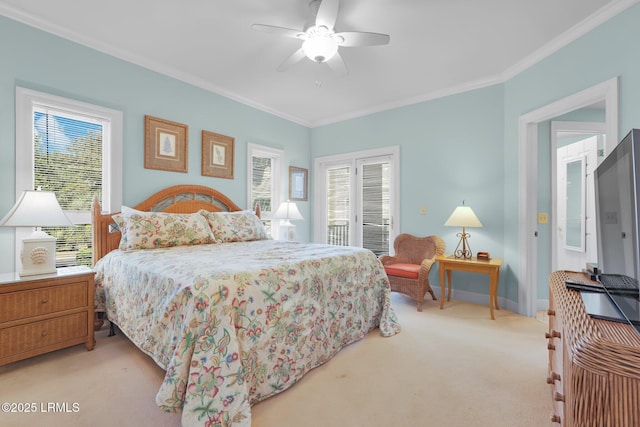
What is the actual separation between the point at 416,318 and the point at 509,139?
2.32 m

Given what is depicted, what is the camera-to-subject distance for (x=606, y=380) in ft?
2.04

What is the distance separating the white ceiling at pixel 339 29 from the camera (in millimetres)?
2293

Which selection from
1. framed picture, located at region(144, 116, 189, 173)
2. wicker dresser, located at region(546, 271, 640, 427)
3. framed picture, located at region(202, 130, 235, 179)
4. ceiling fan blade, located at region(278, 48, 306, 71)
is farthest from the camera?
framed picture, located at region(202, 130, 235, 179)

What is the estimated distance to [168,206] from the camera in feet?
10.9

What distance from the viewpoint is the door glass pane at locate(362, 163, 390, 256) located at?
4461mm

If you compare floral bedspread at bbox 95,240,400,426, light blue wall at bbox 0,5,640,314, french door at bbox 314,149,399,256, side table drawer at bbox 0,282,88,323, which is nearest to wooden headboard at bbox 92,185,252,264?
light blue wall at bbox 0,5,640,314

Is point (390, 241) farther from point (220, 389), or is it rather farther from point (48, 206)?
point (48, 206)

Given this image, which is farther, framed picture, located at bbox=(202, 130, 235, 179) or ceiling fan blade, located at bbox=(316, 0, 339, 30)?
framed picture, located at bbox=(202, 130, 235, 179)

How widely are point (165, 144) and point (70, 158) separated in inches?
34.8

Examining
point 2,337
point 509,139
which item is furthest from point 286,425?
point 509,139

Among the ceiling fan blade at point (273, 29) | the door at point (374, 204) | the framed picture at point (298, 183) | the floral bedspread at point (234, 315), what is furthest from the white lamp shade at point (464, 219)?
the framed picture at point (298, 183)

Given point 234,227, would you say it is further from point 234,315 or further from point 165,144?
point 234,315

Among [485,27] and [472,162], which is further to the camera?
[472,162]

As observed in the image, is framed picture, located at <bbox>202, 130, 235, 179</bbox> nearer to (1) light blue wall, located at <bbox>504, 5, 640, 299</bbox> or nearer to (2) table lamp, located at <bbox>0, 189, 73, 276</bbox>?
(2) table lamp, located at <bbox>0, 189, 73, 276</bbox>
